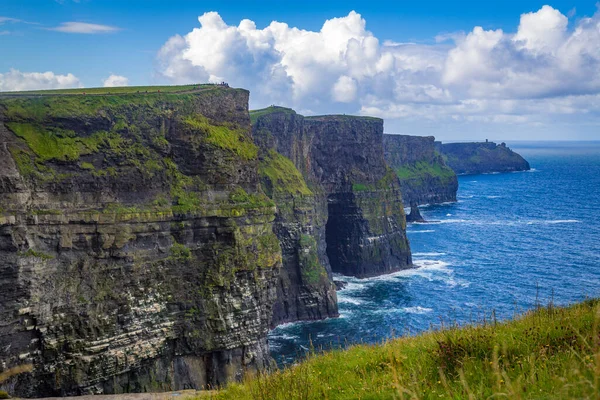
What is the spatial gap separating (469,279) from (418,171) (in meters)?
106

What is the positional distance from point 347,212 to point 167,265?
58.0m

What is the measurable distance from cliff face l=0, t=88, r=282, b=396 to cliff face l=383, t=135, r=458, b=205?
137m

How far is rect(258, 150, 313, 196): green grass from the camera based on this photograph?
74.5 m

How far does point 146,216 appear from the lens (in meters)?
42.4

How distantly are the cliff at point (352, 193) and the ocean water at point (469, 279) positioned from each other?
4094mm

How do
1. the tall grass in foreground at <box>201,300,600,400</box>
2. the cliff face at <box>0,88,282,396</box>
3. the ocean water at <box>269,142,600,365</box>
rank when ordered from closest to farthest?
1. the tall grass in foreground at <box>201,300,600,400</box>
2. the cliff face at <box>0,88,282,396</box>
3. the ocean water at <box>269,142,600,365</box>

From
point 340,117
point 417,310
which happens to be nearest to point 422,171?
point 340,117

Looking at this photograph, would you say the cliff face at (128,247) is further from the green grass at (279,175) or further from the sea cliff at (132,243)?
the green grass at (279,175)

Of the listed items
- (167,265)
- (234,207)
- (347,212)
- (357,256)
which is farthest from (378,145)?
(167,265)

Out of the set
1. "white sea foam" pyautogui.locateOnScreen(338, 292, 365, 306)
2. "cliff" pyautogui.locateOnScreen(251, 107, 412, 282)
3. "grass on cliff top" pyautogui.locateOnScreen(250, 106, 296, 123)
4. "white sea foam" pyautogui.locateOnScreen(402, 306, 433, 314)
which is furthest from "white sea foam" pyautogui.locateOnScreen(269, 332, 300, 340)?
"grass on cliff top" pyautogui.locateOnScreen(250, 106, 296, 123)

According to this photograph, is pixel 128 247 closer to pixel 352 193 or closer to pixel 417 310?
pixel 417 310

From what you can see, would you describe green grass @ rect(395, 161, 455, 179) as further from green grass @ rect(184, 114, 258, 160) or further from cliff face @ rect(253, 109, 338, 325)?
green grass @ rect(184, 114, 258, 160)

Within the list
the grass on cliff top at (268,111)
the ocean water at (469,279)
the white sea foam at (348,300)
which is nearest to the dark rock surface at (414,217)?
the ocean water at (469,279)

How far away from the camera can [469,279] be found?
287 ft
